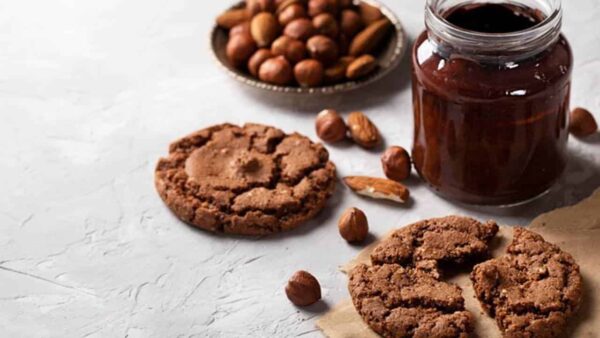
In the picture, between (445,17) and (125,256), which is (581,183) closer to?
(445,17)

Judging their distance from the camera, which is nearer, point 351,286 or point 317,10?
point 351,286

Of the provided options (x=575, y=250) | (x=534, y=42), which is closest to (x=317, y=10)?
(x=534, y=42)

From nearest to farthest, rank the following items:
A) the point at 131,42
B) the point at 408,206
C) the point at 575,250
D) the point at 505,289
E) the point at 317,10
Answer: the point at 505,289, the point at 575,250, the point at 408,206, the point at 317,10, the point at 131,42

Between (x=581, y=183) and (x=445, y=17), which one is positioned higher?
(x=445, y=17)

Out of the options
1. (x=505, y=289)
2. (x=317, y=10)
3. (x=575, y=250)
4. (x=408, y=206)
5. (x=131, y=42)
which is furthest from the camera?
(x=131, y=42)

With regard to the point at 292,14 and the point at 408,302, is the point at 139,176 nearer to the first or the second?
Result: the point at 292,14

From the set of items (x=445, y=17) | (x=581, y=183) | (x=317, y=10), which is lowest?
(x=581, y=183)

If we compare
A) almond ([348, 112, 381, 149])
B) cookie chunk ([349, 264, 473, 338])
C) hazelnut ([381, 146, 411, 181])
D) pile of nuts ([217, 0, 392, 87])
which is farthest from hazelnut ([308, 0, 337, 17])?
cookie chunk ([349, 264, 473, 338])
